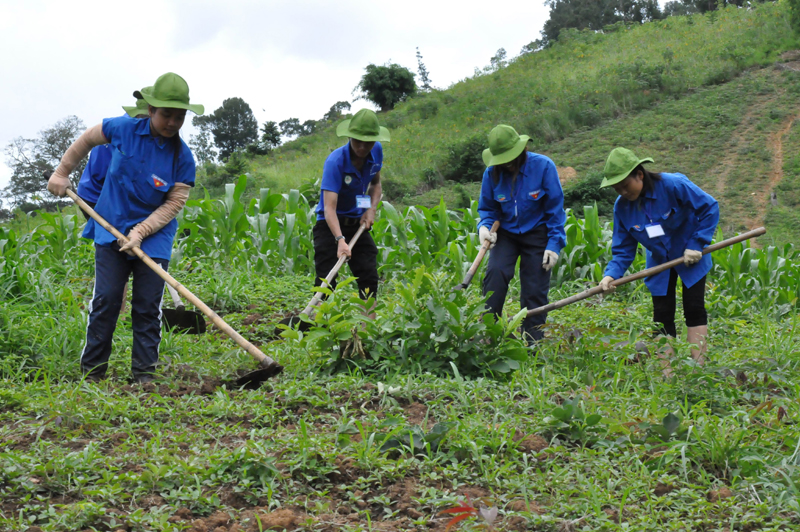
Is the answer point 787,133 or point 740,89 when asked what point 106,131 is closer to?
point 787,133

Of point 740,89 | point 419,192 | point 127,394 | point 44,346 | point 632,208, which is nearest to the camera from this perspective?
point 127,394

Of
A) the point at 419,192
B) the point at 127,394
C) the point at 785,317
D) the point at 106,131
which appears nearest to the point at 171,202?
the point at 106,131

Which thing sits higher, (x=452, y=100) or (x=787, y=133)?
(x=452, y=100)

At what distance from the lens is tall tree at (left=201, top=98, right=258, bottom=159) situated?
1553 inches

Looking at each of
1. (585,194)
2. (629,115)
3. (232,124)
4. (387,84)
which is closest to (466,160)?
(585,194)

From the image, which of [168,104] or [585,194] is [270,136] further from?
[168,104]

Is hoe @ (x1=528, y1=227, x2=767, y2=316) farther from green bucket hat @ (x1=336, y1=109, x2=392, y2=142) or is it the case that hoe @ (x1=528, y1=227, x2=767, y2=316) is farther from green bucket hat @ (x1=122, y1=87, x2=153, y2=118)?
green bucket hat @ (x1=122, y1=87, x2=153, y2=118)

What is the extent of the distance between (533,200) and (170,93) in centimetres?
239

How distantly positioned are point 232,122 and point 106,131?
124 feet

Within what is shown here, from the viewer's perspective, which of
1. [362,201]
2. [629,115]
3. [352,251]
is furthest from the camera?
[629,115]

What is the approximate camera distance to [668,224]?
4.31m

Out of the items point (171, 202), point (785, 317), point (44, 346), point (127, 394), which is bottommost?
point (785, 317)

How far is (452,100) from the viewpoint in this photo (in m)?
24.3

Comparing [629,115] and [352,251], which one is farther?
[629,115]
